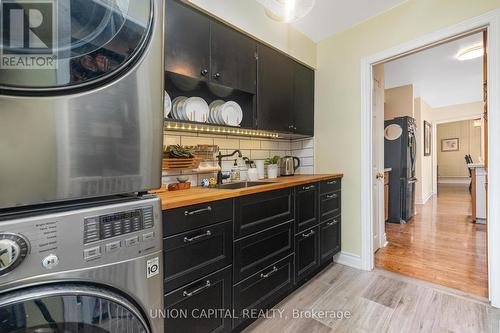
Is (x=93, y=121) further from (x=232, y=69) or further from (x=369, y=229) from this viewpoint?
(x=369, y=229)

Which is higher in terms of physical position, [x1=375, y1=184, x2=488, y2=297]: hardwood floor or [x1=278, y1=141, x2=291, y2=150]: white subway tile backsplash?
[x1=278, y1=141, x2=291, y2=150]: white subway tile backsplash

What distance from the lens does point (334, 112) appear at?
2.61 metres

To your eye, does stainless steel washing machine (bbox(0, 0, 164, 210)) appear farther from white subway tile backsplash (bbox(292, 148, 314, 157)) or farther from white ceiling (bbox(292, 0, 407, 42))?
white subway tile backsplash (bbox(292, 148, 314, 157))

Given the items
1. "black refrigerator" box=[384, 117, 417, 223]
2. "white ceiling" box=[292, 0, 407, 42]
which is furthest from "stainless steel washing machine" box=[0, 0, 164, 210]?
"black refrigerator" box=[384, 117, 417, 223]

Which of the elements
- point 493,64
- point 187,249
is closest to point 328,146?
point 493,64

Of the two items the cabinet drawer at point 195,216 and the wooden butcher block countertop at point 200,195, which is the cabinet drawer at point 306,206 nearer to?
the wooden butcher block countertop at point 200,195

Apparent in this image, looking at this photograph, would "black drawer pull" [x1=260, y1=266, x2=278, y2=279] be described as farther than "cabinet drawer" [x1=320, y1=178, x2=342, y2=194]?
No

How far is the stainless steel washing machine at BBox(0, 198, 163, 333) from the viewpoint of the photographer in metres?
0.52

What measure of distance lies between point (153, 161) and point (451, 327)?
212cm

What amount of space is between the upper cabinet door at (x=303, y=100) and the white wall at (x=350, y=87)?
3.5 inches

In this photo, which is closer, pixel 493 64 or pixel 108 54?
pixel 108 54

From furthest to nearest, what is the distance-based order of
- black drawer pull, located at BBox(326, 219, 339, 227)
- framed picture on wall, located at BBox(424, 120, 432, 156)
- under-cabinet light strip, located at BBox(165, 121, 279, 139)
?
framed picture on wall, located at BBox(424, 120, 432, 156) → black drawer pull, located at BBox(326, 219, 339, 227) → under-cabinet light strip, located at BBox(165, 121, 279, 139)

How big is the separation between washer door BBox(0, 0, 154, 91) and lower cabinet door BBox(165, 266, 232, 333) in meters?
0.98

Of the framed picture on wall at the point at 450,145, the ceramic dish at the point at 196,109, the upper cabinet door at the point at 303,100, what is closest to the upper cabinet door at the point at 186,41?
the ceramic dish at the point at 196,109
